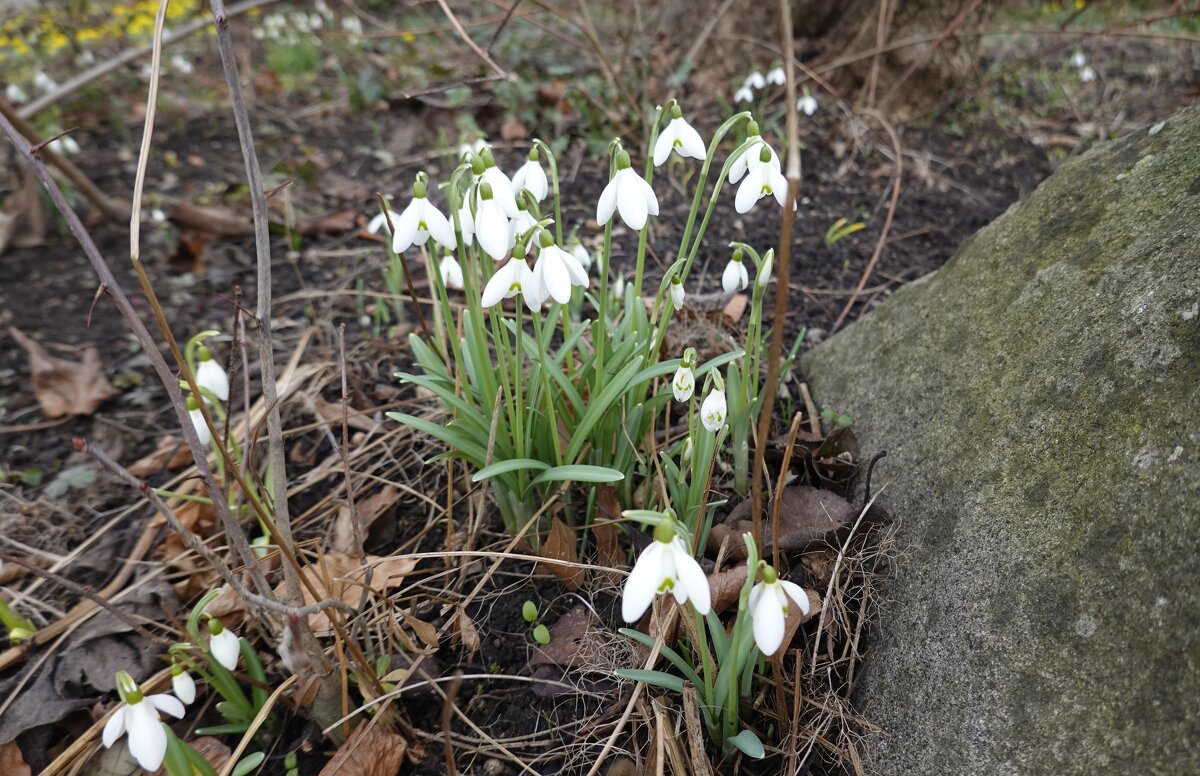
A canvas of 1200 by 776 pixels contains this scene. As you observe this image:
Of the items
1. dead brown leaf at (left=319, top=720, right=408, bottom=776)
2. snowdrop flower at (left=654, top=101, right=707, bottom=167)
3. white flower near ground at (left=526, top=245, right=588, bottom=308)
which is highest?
snowdrop flower at (left=654, top=101, right=707, bottom=167)

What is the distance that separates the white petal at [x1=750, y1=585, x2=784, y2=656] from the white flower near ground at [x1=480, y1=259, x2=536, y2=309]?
668mm

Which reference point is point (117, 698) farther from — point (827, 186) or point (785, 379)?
point (827, 186)

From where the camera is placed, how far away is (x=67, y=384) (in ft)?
8.75

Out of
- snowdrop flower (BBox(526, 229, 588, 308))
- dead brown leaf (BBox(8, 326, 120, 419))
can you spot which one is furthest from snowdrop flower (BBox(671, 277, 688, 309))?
dead brown leaf (BBox(8, 326, 120, 419))

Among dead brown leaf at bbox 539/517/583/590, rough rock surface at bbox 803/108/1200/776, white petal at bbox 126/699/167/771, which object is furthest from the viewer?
dead brown leaf at bbox 539/517/583/590

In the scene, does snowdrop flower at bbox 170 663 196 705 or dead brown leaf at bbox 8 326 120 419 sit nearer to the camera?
snowdrop flower at bbox 170 663 196 705

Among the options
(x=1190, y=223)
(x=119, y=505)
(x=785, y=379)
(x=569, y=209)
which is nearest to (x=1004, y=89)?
(x=569, y=209)

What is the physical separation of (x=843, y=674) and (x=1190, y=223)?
1032 millimetres

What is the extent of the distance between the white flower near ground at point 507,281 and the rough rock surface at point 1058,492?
0.90 metres

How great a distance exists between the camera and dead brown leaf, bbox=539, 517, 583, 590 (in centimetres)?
164

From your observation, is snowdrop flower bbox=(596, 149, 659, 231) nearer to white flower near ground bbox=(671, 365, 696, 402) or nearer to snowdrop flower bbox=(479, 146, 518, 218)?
snowdrop flower bbox=(479, 146, 518, 218)

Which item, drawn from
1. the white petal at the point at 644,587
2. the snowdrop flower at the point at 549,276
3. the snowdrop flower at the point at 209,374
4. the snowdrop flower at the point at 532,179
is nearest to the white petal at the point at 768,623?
the white petal at the point at 644,587

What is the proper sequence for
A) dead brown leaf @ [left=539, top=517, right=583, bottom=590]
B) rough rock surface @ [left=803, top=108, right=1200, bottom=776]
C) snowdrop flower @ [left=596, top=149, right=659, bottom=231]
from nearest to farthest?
1. rough rock surface @ [left=803, top=108, right=1200, bottom=776]
2. snowdrop flower @ [left=596, top=149, right=659, bottom=231]
3. dead brown leaf @ [left=539, top=517, right=583, bottom=590]

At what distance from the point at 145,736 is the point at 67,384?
196 centimetres
